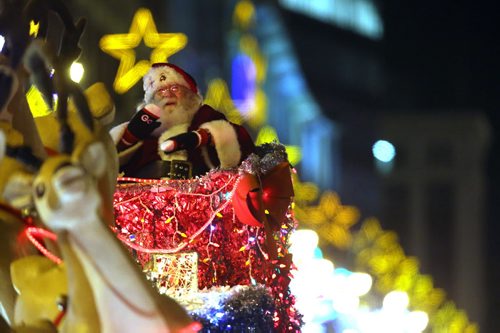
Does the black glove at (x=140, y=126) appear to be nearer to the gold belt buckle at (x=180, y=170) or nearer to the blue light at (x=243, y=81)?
the gold belt buckle at (x=180, y=170)

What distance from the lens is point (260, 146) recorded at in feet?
20.1

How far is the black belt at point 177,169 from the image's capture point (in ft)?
19.8

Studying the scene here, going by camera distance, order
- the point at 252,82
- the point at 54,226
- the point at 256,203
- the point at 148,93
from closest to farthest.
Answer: the point at 54,226, the point at 256,203, the point at 148,93, the point at 252,82

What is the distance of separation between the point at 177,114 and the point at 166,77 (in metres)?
0.21

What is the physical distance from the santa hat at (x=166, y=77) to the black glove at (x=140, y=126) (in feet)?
0.47

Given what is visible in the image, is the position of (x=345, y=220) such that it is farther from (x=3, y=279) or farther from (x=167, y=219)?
(x=3, y=279)

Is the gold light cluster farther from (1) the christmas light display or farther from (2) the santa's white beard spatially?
(1) the christmas light display

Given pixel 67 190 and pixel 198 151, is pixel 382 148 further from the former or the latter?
pixel 67 190

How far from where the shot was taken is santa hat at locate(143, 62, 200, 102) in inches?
248

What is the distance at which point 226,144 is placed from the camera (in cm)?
596

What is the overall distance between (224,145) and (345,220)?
483 inches

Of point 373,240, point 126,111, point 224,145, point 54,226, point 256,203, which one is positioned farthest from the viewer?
point 373,240

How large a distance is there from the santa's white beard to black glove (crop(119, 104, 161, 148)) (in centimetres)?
5

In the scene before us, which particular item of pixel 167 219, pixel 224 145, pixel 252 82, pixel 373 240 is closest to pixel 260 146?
pixel 224 145
